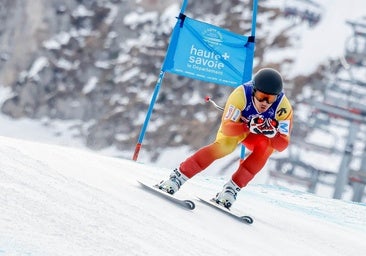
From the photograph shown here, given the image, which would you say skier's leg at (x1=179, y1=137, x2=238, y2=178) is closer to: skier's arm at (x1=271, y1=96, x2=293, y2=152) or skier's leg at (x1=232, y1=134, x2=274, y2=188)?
skier's leg at (x1=232, y1=134, x2=274, y2=188)

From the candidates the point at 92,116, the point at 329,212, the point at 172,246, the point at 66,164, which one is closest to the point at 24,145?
the point at 66,164

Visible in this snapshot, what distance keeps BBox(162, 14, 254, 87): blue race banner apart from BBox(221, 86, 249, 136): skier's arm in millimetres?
2471

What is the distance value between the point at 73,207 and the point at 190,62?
4.16 metres

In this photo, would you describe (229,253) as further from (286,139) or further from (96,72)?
(96,72)

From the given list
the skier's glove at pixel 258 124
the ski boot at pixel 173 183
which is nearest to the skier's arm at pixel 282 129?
the skier's glove at pixel 258 124

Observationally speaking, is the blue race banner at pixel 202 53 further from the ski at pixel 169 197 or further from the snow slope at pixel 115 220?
the ski at pixel 169 197

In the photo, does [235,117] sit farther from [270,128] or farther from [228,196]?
[228,196]

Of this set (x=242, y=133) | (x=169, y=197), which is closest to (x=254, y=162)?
(x=242, y=133)

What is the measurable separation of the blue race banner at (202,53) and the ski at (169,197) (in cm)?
287

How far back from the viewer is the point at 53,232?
2240 mm

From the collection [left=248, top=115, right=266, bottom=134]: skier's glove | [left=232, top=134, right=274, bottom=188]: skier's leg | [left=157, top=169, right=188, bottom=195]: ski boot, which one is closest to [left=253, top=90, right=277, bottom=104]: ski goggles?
[left=248, top=115, right=266, bottom=134]: skier's glove

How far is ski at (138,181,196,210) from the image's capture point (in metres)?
3.62

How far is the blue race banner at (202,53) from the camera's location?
6613mm

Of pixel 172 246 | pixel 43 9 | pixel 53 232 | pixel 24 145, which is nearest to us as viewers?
pixel 53 232
